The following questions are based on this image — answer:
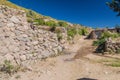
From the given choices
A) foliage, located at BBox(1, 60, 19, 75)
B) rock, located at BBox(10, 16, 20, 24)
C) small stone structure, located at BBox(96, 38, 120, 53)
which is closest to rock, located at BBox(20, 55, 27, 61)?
foliage, located at BBox(1, 60, 19, 75)

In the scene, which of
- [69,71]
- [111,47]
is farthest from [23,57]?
[111,47]

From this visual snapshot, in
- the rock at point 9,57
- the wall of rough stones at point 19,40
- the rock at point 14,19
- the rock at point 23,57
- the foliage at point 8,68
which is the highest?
the rock at point 14,19

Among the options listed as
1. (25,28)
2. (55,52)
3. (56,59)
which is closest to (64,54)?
(55,52)

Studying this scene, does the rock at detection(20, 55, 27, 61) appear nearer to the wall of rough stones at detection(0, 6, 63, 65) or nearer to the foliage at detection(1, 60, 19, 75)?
the wall of rough stones at detection(0, 6, 63, 65)

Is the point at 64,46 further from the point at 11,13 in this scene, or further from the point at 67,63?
the point at 11,13

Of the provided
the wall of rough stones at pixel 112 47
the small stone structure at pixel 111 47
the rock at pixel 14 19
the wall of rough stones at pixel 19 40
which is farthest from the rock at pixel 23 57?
the wall of rough stones at pixel 112 47

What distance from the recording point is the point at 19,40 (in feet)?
44.3

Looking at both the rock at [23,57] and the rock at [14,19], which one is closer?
the rock at [23,57]

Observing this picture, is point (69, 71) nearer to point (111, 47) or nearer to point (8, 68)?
point (8, 68)

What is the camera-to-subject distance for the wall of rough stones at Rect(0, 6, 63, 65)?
12.5 m

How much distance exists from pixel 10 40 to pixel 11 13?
2.03 meters

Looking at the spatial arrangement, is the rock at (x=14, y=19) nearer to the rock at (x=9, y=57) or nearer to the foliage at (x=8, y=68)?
the rock at (x=9, y=57)

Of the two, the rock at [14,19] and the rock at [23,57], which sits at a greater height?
the rock at [14,19]

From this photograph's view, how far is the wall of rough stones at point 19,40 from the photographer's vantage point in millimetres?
12523
